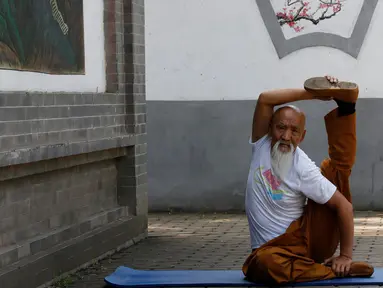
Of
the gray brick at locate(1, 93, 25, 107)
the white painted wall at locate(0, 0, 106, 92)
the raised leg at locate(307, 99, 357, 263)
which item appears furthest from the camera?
the white painted wall at locate(0, 0, 106, 92)

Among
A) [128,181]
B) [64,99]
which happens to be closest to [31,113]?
[64,99]

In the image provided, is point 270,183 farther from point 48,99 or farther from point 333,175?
point 48,99

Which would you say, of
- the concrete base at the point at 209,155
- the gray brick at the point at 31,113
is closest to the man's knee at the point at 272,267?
the gray brick at the point at 31,113

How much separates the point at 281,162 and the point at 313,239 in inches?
24.2

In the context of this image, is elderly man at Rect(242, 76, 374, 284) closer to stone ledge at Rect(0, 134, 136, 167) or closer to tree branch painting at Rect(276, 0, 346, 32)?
stone ledge at Rect(0, 134, 136, 167)

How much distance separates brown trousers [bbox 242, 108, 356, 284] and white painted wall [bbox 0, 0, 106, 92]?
2.35 meters

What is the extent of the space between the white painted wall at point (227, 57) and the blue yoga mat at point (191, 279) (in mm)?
4986

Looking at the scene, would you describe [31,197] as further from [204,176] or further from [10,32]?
[204,176]

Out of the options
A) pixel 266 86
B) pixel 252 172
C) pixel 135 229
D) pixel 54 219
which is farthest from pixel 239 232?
pixel 252 172

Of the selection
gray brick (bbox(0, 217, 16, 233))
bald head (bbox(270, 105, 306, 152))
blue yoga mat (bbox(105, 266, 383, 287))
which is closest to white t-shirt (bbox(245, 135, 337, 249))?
bald head (bbox(270, 105, 306, 152))

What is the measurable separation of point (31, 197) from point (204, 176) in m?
5.02

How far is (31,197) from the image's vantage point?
25.2 ft

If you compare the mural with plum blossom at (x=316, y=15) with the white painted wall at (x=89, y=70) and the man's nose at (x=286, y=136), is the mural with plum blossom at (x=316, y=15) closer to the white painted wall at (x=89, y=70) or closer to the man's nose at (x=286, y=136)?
the white painted wall at (x=89, y=70)

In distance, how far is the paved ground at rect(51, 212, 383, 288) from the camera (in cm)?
853
